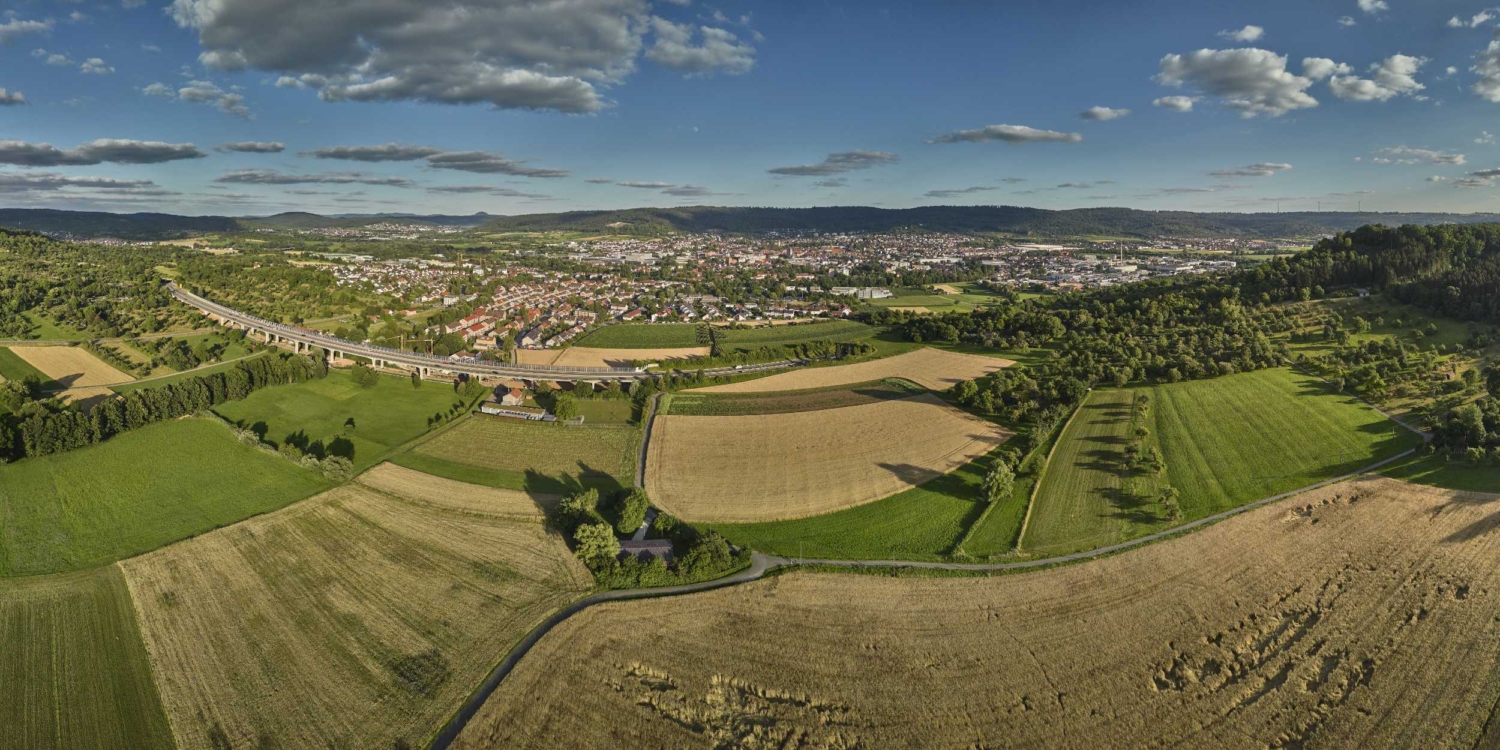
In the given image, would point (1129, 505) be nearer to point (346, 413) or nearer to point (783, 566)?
point (783, 566)

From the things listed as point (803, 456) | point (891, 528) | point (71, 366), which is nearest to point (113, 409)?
point (71, 366)

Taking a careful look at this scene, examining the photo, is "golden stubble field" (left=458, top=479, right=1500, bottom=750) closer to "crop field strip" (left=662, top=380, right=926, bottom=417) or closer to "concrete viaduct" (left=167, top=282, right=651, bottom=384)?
"crop field strip" (left=662, top=380, right=926, bottom=417)

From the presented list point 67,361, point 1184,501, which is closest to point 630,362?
point 1184,501

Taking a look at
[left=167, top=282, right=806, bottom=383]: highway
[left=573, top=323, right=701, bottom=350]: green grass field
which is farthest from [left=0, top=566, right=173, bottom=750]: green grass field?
[left=573, top=323, right=701, bottom=350]: green grass field

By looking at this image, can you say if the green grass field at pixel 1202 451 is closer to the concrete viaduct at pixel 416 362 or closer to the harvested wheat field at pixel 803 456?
the harvested wheat field at pixel 803 456

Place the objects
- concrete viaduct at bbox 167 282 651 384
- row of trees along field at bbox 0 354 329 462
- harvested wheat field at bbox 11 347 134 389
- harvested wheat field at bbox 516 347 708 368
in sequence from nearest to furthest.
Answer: row of trees along field at bbox 0 354 329 462 → harvested wheat field at bbox 11 347 134 389 → concrete viaduct at bbox 167 282 651 384 → harvested wheat field at bbox 516 347 708 368

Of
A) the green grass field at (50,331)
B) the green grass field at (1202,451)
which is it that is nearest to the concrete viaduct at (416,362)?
the green grass field at (50,331)
